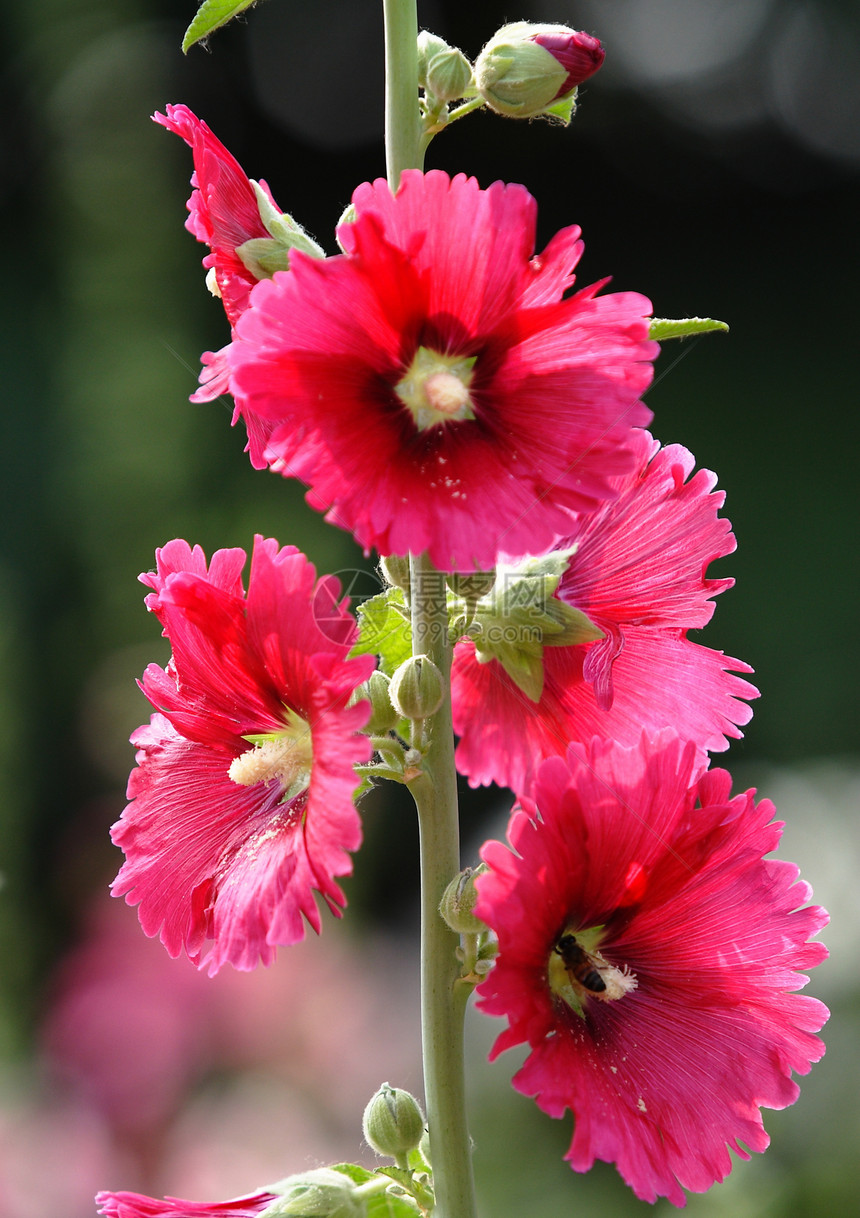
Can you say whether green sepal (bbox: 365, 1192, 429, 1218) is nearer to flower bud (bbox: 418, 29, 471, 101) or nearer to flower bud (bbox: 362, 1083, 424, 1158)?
flower bud (bbox: 362, 1083, 424, 1158)

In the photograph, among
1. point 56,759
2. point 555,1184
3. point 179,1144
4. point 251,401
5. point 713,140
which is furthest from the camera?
point 713,140

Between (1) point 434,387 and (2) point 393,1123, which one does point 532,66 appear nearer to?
(1) point 434,387

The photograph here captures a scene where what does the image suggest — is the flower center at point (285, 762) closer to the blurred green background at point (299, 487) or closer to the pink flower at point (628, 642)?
the pink flower at point (628, 642)

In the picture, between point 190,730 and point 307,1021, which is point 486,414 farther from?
point 307,1021

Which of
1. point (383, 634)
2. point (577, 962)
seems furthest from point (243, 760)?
point (577, 962)

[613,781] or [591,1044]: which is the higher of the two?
[613,781]

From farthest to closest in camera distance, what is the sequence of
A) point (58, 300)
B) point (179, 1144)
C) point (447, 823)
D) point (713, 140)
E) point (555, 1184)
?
point (713, 140) → point (58, 300) → point (555, 1184) → point (179, 1144) → point (447, 823)

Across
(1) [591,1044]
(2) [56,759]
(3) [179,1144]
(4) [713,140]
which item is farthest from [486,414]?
(4) [713,140]

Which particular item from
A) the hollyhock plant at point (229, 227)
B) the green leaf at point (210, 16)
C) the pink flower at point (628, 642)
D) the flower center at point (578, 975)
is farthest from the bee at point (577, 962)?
the green leaf at point (210, 16)
